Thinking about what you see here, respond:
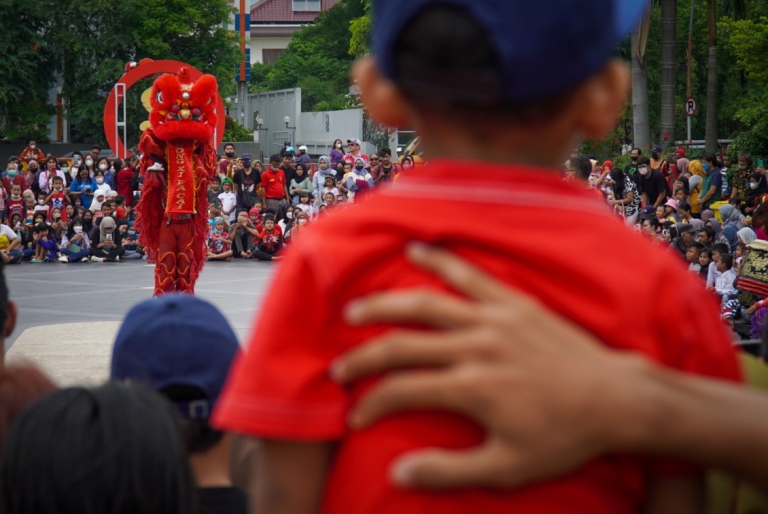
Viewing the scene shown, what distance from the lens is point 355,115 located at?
3600cm

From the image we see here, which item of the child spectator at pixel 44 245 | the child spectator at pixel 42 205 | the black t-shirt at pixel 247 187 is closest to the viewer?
the child spectator at pixel 44 245

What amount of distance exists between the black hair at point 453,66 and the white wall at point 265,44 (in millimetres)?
76023

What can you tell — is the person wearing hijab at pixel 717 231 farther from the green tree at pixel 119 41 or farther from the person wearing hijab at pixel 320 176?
the green tree at pixel 119 41

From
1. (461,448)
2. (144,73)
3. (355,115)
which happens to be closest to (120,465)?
(461,448)

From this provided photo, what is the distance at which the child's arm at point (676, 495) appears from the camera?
129 centimetres

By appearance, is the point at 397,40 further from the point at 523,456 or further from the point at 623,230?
the point at 523,456

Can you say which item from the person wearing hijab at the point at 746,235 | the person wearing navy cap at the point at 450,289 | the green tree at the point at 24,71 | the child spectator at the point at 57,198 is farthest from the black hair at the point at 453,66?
the green tree at the point at 24,71

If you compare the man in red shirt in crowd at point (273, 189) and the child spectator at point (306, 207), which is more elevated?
the man in red shirt in crowd at point (273, 189)

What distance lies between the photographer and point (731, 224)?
542 inches

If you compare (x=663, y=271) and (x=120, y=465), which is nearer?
(x=663, y=271)

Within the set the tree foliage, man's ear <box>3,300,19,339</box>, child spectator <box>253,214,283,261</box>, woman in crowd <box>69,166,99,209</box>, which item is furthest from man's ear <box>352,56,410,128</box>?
the tree foliage

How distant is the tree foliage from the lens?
2213 inches

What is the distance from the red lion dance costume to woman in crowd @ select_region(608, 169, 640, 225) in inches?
326

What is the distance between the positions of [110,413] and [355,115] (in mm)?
34668
